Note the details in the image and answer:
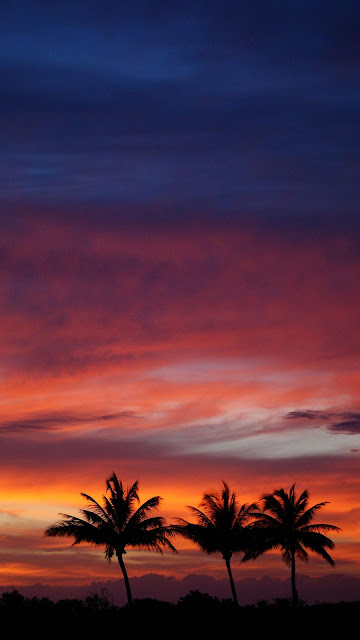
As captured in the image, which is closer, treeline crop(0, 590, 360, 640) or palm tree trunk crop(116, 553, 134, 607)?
treeline crop(0, 590, 360, 640)

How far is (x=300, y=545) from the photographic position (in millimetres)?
69375

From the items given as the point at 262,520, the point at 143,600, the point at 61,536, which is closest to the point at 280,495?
the point at 262,520

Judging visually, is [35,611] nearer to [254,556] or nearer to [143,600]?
[143,600]

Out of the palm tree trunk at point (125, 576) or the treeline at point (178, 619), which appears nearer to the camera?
the treeline at point (178, 619)

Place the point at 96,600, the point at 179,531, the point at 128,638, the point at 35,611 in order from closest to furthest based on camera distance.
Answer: the point at 128,638, the point at 35,611, the point at 179,531, the point at 96,600

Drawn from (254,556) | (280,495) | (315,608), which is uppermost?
(280,495)

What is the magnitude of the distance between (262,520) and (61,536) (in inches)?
679

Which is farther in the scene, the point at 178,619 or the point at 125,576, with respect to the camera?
the point at 125,576

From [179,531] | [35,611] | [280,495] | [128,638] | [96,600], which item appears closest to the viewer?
[128,638]

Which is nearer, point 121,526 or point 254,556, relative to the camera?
point 121,526

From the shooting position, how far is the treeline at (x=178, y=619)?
54969mm

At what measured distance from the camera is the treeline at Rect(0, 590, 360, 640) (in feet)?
180

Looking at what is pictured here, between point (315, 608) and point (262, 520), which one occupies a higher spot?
point (262, 520)

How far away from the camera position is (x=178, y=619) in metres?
58.4
